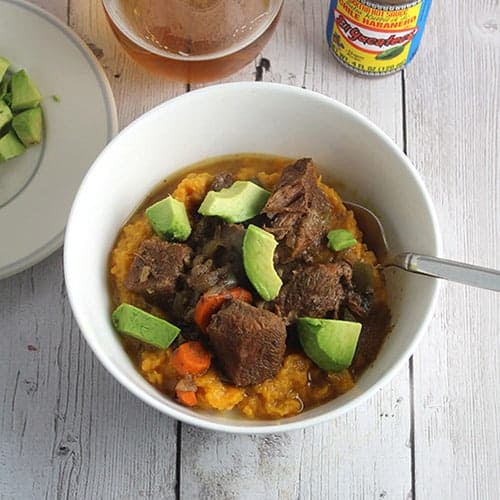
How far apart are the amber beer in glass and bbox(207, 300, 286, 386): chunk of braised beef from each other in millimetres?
677

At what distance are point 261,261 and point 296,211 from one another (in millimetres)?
128

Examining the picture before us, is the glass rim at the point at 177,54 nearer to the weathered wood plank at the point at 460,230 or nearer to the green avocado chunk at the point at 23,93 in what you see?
the green avocado chunk at the point at 23,93

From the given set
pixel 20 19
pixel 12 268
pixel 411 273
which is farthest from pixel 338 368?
pixel 20 19

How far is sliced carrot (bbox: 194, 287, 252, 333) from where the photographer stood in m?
1.57

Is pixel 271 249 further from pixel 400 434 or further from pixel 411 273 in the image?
pixel 400 434

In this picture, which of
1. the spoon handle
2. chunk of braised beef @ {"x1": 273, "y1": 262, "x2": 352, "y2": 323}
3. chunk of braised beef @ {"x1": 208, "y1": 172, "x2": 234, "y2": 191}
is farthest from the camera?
chunk of braised beef @ {"x1": 208, "y1": 172, "x2": 234, "y2": 191}

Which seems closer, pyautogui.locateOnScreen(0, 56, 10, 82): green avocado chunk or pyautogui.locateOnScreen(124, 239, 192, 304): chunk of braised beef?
pyautogui.locateOnScreen(124, 239, 192, 304): chunk of braised beef

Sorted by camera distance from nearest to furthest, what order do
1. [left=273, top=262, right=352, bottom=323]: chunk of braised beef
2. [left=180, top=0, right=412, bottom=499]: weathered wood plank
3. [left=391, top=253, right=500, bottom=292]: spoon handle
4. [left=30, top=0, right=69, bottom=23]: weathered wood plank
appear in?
[left=391, top=253, right=500, bottom=292]: spoon handle < [left=273, top=262, right=352, bottom=323]: chunk of braised beef < [left=180, top=0, right=412, bottom=499]: weathered wood plank < [left=30, top=0, right=69, bottom=23]: weathered wood plank

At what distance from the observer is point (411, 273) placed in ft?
5.32

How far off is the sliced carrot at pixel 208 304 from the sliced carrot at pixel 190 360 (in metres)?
0.05

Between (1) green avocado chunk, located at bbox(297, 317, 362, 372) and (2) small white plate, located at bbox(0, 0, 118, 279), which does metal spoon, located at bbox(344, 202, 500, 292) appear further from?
(2) small white plate, located at bbox(0, 0, 118, 279)

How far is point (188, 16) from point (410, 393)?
1.01 m

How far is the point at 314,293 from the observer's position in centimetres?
158

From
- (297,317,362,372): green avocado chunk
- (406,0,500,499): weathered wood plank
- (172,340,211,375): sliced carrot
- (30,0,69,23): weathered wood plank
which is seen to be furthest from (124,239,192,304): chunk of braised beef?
(30,0,69,23): weathered wood plank
